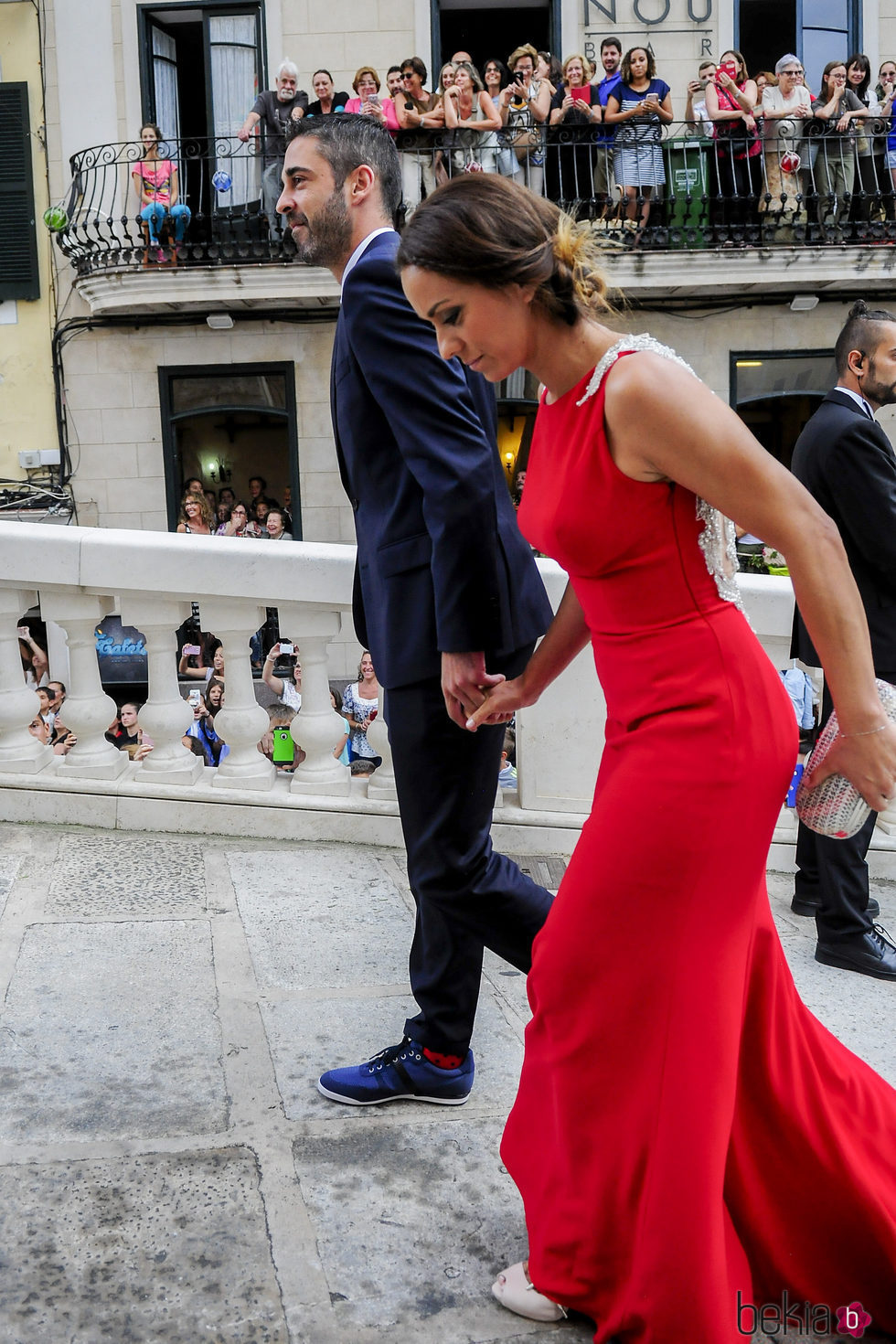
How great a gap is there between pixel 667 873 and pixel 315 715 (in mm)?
2597

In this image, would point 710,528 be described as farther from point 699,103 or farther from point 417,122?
point 699,103

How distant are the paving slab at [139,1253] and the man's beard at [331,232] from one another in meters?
1.77

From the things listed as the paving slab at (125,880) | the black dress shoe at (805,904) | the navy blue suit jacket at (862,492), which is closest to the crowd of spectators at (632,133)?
the paving slab at (125,880)

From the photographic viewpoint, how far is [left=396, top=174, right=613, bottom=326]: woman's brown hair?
169cm

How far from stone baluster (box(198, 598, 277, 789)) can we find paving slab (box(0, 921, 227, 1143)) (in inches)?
35.4

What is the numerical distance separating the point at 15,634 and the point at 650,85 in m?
10.9

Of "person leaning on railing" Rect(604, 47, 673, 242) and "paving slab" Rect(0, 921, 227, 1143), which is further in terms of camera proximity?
"person leaning on railing" Rect(604, 47, 673, 242)

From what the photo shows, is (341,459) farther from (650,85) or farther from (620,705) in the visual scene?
(650,85)

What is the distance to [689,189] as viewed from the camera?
12344 millimetres

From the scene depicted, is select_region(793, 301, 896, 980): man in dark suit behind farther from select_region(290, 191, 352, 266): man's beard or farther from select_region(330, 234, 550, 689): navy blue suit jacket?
select_region(290, 191, 352, 266): man's beard

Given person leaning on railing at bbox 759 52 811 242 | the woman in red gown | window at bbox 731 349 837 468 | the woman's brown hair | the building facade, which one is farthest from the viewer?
window at bbox 731 349 837 468

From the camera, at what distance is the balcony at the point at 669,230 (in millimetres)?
12273

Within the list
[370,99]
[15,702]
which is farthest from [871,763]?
[370,99]

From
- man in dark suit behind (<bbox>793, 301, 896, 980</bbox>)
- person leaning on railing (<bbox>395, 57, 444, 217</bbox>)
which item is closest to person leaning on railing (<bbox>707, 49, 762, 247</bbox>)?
person leaning on railing (<bbox>395, 57, 444, 217</bbox>)
